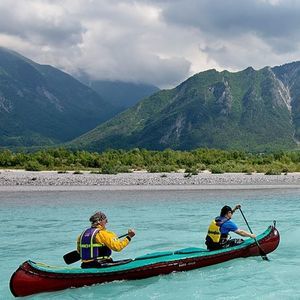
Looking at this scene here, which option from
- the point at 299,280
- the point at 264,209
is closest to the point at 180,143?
the point at 264,209

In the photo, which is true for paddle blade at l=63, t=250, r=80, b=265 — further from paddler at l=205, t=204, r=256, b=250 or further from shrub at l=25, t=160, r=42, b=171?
shrub at l=25, t=160, r=42, b=171

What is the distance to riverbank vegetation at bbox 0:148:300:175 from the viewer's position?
51.5 metres

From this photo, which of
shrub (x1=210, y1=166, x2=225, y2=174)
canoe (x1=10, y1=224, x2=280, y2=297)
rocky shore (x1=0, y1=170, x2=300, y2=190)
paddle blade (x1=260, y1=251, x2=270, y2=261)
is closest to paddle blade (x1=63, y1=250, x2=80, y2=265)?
canoe (x1=10, y1=224, x2=280, y2=297)

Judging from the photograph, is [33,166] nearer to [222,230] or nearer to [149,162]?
[149,162]

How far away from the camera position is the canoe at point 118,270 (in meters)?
10.3

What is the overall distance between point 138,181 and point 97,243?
1197 inches

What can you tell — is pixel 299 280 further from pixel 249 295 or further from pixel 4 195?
pixel 4 195

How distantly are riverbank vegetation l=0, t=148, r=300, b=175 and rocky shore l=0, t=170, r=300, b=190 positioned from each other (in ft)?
16.7

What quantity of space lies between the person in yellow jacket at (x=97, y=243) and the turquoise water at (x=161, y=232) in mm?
676

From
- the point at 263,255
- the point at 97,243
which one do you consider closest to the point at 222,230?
the point at 263,255

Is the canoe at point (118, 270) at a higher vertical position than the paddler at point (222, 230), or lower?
lower

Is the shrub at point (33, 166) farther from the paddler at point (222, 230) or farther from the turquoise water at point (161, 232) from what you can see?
the paddler at point (222, 230)

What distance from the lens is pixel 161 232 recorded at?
62.8ft

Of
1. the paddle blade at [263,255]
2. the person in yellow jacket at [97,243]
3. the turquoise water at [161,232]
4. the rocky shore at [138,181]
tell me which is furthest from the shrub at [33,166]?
the person in yellow jacket at [97,243]
